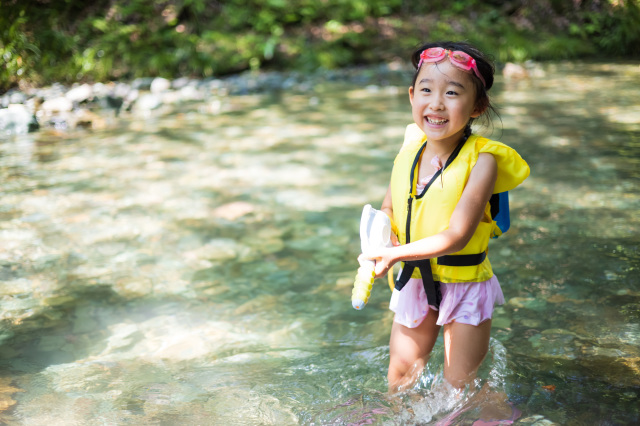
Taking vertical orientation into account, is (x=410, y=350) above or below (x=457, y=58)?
below

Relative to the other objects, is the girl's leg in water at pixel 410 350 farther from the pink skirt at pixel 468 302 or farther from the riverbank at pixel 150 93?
the riverbank at pixel 150 93

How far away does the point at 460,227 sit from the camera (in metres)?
2.10

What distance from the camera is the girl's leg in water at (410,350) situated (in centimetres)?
248

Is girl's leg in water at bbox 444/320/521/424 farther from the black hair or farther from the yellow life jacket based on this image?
the black hair

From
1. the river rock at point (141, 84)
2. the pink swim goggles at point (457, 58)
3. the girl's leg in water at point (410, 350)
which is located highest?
the pink swim goggles at point (457, 58)

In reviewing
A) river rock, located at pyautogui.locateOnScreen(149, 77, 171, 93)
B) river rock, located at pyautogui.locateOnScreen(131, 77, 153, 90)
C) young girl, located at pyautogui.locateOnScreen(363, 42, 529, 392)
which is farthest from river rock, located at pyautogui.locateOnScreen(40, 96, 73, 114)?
young girl, located at pyautogui.locateOnScreen(363, 42, 529, 392)

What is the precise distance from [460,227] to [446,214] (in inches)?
4.4

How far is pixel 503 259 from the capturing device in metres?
3.93

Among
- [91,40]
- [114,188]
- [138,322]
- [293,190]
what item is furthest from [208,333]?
[91,40]

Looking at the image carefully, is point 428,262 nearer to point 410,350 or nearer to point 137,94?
point 410,350

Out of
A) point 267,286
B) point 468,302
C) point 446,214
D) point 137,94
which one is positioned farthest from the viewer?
point 137,94

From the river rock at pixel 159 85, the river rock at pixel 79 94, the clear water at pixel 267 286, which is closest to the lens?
the clear water at pixel 267 286

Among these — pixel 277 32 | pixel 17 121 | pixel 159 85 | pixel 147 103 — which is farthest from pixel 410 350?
pixel 277 32

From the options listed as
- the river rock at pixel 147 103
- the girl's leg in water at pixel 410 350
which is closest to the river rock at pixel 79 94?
the river rock at pixel 147 103
